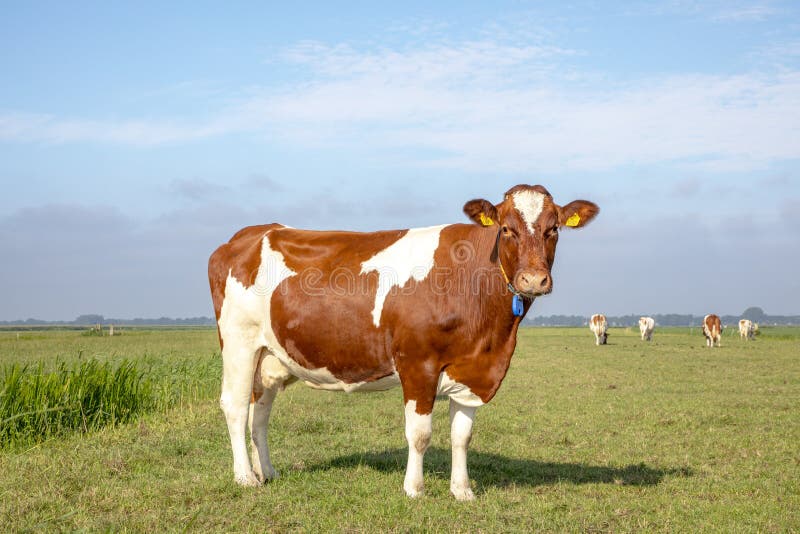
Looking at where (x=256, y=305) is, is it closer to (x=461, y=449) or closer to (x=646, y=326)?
(x=461, y=449)

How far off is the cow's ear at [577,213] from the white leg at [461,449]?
6.77 ft

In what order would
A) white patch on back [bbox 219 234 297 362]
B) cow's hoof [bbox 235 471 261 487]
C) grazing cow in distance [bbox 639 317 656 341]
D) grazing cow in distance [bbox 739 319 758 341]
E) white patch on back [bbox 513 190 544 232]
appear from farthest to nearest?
grazing cow in distance [bbox 739 319 758 341] → grazing cow in distance [bbox 639 317 656 341] → white patch on back [bbox 219 234 297 362] → cow's hoof [bbox 235 471 261 487] → white patch on back [bbox 513 190 544 232]

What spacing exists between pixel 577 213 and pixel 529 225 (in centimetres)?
63

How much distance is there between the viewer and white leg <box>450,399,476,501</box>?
731 centimetres

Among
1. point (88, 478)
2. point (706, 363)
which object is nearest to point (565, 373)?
point (706, 363)

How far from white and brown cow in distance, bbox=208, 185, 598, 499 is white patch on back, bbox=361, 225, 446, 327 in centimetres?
1

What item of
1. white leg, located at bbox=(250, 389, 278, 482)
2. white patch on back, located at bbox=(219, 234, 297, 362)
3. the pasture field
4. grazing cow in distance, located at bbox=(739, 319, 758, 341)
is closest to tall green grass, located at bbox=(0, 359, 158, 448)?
the pasture field

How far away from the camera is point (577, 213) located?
703 centimetres

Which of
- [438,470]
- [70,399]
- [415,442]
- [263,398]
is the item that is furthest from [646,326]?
[415,442]

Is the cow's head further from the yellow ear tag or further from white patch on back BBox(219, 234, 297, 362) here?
white patch on back BBox(219, 234, 297, 362)

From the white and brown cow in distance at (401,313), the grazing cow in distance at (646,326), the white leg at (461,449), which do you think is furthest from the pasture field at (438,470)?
the grazing cow in distance at (646,326)

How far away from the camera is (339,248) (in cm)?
800

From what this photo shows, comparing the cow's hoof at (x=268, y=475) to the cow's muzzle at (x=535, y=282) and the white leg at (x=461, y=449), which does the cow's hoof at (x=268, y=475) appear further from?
the cow's muzzle at (x=535, y=282)

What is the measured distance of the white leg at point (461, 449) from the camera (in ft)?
24.0
